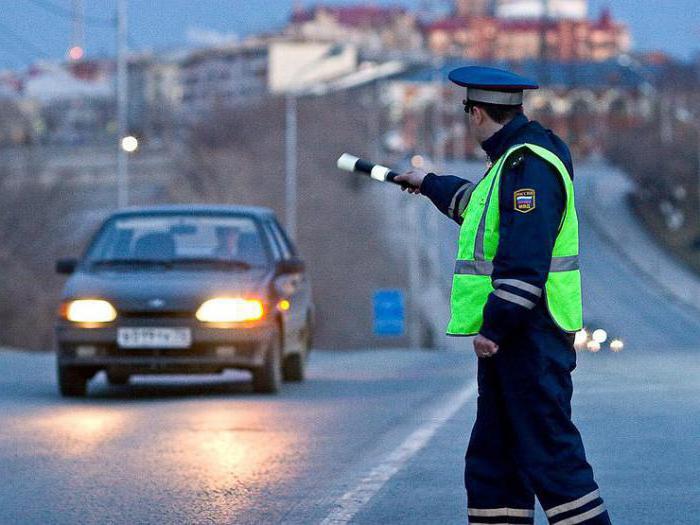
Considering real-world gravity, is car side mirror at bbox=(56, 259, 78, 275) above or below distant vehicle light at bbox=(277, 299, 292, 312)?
above

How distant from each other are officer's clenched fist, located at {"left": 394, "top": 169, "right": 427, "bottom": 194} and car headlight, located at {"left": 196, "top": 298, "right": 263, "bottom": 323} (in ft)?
26.5

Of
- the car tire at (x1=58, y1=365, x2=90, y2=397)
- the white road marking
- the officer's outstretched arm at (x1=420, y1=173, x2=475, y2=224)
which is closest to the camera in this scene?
the officer's outstretched arm at (x1=420, y1=173, x2=475, y2=224)

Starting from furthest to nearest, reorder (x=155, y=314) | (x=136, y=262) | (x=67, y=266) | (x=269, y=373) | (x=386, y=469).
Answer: (x=67, y=266), (x=136, y=262), (x=269, y=373), (x=155, y=314), (x=386, y=469)

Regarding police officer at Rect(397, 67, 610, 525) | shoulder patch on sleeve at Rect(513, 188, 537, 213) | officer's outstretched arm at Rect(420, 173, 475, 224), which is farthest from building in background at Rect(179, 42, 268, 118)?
shoulder patch on sleeve at Rect(513, 188, 537, 213)

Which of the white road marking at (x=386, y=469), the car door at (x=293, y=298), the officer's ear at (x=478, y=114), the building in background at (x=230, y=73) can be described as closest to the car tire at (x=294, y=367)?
the car door at (x=293, y=298)

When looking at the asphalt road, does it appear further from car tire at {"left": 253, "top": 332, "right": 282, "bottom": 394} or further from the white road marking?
car tire at {"left": 253, "top": 332, "right": 282, "bottom": 394}

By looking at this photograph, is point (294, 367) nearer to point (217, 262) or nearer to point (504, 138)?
point (217, 262)

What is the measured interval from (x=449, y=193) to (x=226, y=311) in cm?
831

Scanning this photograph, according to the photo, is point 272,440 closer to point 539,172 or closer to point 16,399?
point 16,399

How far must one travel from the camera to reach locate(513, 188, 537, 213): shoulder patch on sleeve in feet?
20.1

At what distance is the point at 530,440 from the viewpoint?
6176mm

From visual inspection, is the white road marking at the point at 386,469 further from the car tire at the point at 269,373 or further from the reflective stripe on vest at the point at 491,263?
the reflective stripe on vest at the point at 491,263

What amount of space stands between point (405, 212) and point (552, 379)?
3370 inches

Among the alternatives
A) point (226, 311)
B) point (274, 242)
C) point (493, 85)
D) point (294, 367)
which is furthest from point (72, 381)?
point (493, 85)
